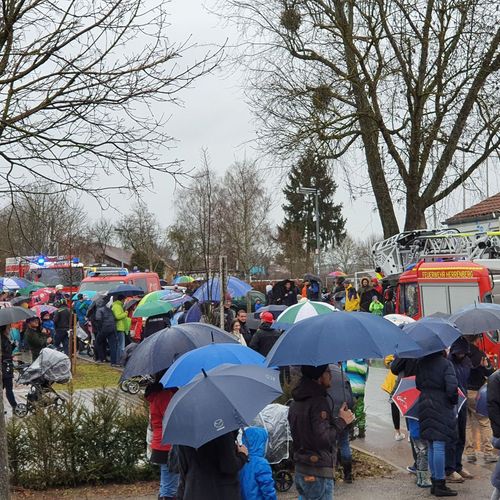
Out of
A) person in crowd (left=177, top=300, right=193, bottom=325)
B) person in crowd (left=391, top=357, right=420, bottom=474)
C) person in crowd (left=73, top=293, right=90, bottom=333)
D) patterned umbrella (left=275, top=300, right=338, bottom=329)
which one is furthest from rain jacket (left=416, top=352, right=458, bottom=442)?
person in crowd (left=73, top=293, right=90, bottom=333)

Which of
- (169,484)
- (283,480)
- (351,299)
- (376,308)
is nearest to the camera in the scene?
(169,484)

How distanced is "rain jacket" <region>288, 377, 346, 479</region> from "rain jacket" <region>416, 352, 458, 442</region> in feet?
7.22

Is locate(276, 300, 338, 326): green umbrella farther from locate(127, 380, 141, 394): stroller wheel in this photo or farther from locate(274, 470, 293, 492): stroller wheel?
locate(127, 380, 141, 394): stroller wheel

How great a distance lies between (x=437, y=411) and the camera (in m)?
8.20

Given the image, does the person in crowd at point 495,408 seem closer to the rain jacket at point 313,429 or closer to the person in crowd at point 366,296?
the rain jacket at point 313,429

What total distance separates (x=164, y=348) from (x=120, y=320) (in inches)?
496

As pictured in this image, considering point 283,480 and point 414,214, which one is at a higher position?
point 414,214

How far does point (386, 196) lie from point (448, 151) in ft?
7.72

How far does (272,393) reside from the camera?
521cm

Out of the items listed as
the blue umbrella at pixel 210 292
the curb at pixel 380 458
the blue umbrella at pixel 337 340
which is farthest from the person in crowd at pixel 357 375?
the blue umbrella at pixel 337 340

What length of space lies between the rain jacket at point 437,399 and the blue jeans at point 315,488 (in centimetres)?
220

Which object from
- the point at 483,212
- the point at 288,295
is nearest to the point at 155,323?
the point at 288,295

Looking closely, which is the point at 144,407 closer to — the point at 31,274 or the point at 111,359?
the point at 111,359

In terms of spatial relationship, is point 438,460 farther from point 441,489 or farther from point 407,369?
point 407,369
